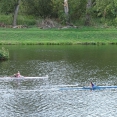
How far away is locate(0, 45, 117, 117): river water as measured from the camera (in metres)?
32.8

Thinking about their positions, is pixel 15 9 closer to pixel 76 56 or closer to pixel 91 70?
pixel 76 56

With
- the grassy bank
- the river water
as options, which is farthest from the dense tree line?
the river water

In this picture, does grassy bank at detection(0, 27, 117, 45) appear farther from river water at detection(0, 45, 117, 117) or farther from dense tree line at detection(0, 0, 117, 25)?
dense tree line at detection(0, 0, 117, 25)

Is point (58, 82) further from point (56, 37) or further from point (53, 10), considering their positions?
point (53, 10)

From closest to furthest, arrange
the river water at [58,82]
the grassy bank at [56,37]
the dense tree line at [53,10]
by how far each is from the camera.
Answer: the river water at [58,82]
the grassy bank at [56,37]
the dense tree line at [53,10]

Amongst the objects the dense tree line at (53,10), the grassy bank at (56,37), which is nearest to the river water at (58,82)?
the grassy bank at (56,37)

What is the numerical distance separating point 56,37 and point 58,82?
3656cm

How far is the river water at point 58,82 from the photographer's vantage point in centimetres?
3275

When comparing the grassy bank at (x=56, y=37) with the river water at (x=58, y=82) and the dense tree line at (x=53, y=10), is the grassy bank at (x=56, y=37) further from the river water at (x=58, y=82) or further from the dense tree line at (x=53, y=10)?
the dense tree line at (x=53, y=10)

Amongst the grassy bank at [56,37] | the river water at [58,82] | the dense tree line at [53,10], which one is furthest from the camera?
the dense tree line at [53,10]

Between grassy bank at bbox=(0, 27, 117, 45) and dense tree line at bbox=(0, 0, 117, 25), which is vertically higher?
dense tree line at bbox=(0, 0, 117, 25)

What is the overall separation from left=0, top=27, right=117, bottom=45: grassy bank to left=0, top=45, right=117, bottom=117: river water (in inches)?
250

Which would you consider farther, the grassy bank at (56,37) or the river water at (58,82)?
the grassy bank at (56,37)

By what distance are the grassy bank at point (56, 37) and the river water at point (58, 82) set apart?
6.34 meters
